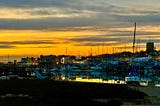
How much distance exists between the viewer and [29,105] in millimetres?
56812

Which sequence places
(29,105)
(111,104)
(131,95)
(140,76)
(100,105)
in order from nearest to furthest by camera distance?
(29,105)
(100,105)
(111,104)
(131,95)
(140,76)

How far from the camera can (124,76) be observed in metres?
198

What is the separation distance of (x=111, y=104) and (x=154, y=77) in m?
133

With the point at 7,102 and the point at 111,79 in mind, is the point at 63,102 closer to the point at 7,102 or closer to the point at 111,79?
the point at 7,102

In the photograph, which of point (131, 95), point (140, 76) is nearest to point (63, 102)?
point (131, 95)

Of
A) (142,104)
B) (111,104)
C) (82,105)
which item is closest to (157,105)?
(142,104)

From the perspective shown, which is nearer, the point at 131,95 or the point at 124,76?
the point at 131,95

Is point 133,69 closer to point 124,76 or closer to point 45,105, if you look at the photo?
point 124,76

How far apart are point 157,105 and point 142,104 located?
198 cm

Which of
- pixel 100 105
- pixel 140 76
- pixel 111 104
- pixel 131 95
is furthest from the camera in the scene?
pixel 140 76

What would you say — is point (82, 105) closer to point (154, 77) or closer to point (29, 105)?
point (29, 105)

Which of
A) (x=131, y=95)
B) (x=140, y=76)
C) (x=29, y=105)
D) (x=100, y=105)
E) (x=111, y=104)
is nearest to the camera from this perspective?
(x=29, y=105)

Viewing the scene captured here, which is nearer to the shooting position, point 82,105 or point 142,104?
point 82,105

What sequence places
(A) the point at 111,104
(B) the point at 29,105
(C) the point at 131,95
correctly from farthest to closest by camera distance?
(C) the point at 131,95 < (A) the point at 111,104 < (B) the point at 29,105
